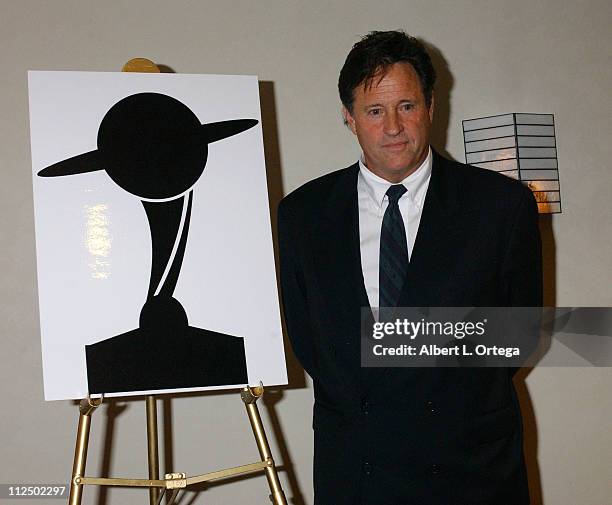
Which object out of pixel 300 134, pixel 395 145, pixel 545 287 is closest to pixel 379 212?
pixel 395 145

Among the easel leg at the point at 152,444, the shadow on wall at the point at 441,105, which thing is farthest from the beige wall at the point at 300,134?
the easel leg at the point at 152,444

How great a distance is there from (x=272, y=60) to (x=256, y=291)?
95cm

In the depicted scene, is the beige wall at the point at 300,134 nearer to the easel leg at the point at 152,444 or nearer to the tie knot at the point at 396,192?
the easel leg at the point at 152,444

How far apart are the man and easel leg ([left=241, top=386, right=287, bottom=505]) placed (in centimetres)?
12

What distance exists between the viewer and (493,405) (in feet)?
6.36

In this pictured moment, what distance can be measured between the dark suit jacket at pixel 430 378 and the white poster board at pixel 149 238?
190 millimetres

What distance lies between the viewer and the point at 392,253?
77.5 inches

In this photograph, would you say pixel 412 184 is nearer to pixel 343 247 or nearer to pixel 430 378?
pixel 343 247

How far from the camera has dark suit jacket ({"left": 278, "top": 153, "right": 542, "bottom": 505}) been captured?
1890 mm

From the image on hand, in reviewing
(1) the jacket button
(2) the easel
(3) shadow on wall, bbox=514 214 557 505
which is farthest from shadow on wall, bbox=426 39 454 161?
(1) the jacket button

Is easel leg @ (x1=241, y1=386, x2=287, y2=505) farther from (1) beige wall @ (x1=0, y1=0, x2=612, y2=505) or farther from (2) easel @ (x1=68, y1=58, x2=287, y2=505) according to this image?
(1) beige wall @ (x1=0, y1=0, x2=612, y2=505)

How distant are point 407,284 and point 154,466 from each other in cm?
84

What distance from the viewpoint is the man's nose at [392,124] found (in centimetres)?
192

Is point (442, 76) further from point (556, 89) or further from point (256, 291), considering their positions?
point (256, 291)
